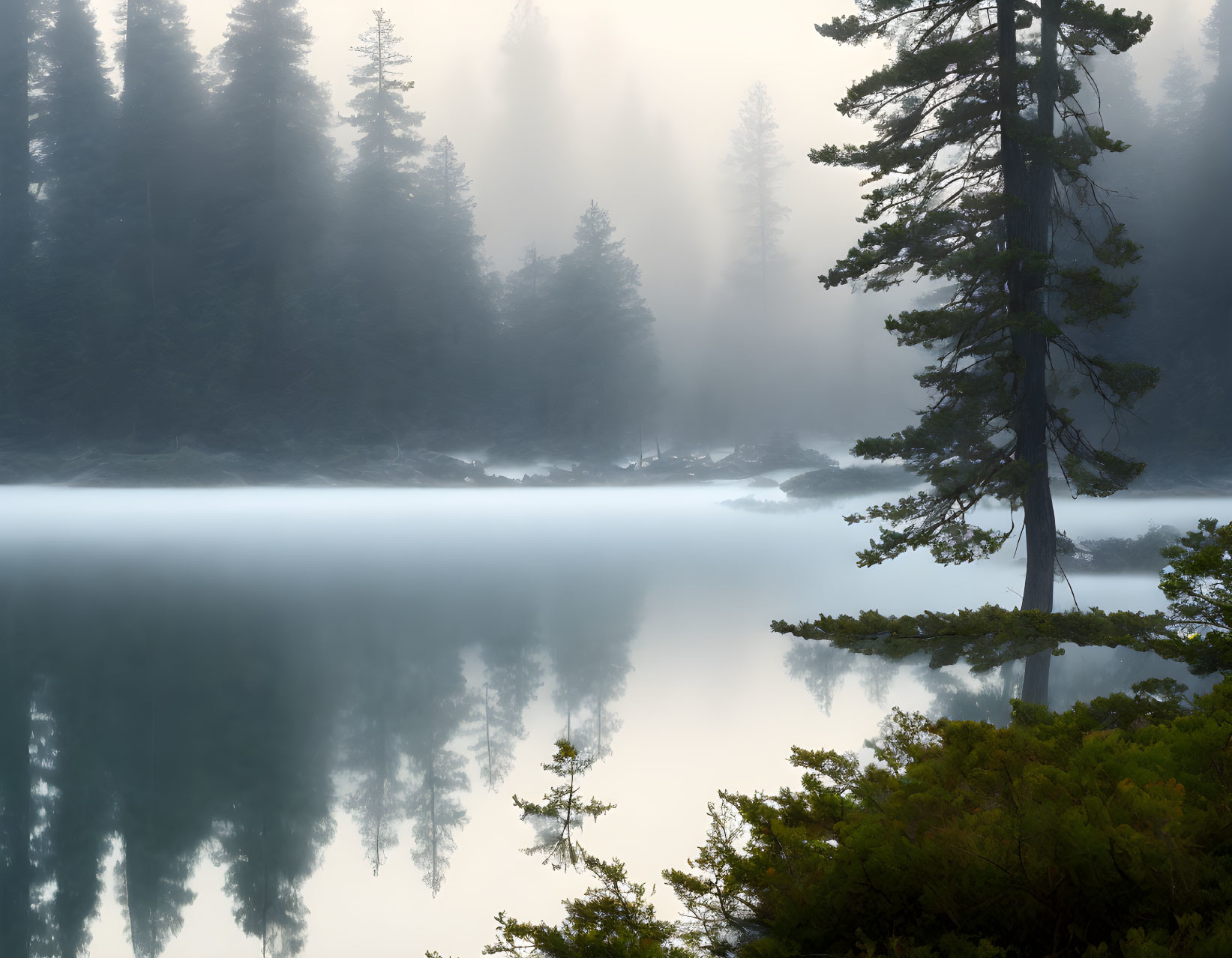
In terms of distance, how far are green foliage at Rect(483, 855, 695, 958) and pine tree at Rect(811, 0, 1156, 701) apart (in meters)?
6.37

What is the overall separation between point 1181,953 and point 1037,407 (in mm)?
8519

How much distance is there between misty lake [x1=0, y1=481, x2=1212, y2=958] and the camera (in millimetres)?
5832

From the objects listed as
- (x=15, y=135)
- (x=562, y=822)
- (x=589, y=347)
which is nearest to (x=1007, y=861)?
(x=562, y=822)

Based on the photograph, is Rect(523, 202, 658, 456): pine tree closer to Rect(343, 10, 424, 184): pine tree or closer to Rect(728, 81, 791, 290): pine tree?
Rect(343, 10, 424, 184): pine tree

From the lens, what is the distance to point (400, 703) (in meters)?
10.5

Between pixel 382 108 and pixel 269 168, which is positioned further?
pixel 382 108

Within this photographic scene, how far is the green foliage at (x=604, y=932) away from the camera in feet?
8.87

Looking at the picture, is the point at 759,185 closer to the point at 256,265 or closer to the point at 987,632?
the point at 256,265

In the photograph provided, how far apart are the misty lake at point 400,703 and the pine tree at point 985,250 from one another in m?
3.04

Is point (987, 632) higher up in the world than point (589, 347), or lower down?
lower down

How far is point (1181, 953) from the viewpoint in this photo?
76.7 inches

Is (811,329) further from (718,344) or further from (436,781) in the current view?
(436,781)

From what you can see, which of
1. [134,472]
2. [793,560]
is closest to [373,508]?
[134,472]

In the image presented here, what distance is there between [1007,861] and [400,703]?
9.15 m
